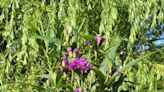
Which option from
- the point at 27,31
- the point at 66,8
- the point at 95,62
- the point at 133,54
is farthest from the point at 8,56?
the point at 95,62

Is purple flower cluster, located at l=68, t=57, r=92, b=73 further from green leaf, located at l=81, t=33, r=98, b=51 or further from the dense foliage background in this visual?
the dense foliage background

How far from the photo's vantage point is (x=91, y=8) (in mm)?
3943

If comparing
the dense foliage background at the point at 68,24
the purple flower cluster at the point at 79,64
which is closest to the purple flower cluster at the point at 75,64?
the purple flower cluster at the point at 79,64

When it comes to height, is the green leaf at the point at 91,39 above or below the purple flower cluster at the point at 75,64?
above

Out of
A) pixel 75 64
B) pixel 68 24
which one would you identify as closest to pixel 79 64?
pixel 75 64

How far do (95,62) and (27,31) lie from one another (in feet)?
7.04

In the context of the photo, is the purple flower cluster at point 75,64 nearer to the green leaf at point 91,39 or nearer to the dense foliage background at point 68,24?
the green leaf at point 91,39

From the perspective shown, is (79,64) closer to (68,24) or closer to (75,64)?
(75,64)

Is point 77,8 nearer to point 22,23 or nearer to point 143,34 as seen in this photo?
point 22,23

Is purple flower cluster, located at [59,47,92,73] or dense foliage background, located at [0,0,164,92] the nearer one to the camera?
purple flower cluster, located at [59,47,92,73]

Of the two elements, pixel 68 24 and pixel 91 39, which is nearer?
pixel 91 39

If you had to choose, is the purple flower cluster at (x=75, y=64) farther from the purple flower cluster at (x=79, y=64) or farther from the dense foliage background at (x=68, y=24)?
the dense foliage background at (x=68, y=24)

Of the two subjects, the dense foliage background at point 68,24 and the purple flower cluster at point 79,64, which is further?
the dense foliage background at point 68,24

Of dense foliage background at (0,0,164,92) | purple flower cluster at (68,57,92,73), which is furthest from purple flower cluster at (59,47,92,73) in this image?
dense foliage background at (0,0,164,92)
